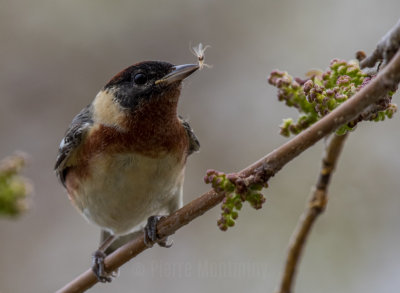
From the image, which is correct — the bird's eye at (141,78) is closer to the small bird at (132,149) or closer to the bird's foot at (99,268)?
the small bird at (132,149)

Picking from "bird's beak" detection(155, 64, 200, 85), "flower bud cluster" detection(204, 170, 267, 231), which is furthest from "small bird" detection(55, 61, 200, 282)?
"flower bud cluster" detection(204, 170, 267, 231)

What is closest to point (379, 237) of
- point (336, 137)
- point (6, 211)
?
point (336, 137)

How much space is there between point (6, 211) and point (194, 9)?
17.6ft

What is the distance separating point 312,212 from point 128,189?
4.50 feet

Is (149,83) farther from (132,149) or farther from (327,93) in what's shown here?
(327,93)

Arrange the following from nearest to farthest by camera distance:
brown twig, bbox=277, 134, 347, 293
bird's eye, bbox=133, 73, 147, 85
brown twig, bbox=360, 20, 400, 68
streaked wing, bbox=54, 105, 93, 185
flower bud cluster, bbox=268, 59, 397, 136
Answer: brown twig, bbox=360, 20, 400, 68
flower bud cluster, bbox=268, 59, 397, 136
brown twig, bbox=277, 134, 347, 293
bird's eye, bbox=133, 73, 147, 85
streaked wing, bbox=54, 105, 93, 185

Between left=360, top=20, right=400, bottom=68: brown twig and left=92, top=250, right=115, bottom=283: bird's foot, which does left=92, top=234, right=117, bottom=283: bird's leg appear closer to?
left=92, top=250, right=115, bottom=283: bird's foot

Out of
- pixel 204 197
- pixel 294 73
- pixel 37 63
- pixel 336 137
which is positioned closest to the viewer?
pixel 204 197

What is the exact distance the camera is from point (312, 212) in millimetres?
2650

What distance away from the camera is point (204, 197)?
2.30m

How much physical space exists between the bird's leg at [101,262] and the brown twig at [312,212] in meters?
1.03

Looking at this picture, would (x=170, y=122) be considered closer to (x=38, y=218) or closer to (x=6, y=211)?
(x=6, y=211)

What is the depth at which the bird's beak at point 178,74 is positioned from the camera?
131 inches

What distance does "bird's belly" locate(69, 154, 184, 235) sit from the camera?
11.6ft
